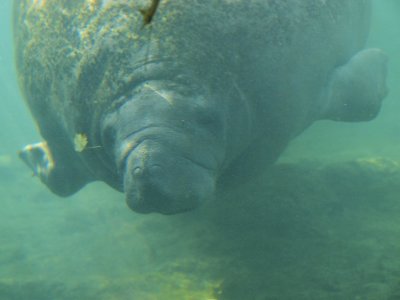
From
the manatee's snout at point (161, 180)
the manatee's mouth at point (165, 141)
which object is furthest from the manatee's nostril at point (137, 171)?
the manatee's mouth at point (165, 141)

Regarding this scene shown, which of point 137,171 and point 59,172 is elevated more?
point 137,171

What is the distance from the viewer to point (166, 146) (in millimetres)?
3615

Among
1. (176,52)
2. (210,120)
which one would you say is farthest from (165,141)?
(176,52)

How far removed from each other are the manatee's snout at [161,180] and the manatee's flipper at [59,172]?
9.87ft

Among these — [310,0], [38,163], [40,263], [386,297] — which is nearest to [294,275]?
[386,297]

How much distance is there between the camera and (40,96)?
18.3 ft

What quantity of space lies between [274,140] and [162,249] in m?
2.06

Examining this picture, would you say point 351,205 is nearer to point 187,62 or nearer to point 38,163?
point 187,62

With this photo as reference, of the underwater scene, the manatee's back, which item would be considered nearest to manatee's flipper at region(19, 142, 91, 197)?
the underwater scene

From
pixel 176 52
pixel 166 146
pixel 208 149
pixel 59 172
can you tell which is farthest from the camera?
pixel 59 172

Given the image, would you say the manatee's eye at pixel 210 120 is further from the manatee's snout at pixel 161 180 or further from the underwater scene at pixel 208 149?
the manatee's snout at pixel 161 180

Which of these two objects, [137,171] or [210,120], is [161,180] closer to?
[137,171]

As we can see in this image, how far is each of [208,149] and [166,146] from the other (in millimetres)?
511

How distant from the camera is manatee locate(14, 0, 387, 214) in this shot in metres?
3.73
